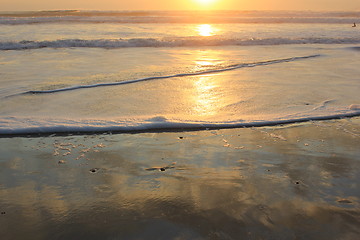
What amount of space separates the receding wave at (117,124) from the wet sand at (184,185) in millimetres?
158

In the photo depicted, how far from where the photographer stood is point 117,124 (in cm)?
379

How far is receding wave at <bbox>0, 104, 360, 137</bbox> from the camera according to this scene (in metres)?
3.64

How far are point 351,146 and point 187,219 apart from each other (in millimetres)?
2048

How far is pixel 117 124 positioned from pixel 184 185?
1.52m

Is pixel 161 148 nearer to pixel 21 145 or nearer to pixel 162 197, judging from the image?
pixel 162 197

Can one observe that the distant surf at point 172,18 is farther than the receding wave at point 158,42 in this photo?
Yes

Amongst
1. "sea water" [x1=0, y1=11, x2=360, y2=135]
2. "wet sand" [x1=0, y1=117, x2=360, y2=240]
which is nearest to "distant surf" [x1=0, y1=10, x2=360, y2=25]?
"sea water" [x1=0, y1=11, x2=360, y2=135]

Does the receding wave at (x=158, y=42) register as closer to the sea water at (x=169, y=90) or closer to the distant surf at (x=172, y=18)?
the sea water at (x=169, y=90)

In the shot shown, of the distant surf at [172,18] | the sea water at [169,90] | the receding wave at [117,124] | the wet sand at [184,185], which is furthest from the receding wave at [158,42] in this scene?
the distant surf at [172,18]

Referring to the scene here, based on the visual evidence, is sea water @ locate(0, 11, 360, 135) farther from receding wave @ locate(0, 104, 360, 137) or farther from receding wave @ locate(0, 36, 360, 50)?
receding wave @ locate(0, 36, 360, 50)

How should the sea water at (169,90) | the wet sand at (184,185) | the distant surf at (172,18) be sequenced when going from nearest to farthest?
the wet sand at (184,185) < the sea water at (169,90) < the distant surf at (172,18)

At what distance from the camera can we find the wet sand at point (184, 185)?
2.06m

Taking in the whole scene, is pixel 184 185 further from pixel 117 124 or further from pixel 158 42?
pixel 158 42

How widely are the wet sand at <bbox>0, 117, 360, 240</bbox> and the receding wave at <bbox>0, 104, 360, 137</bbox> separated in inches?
6.2
